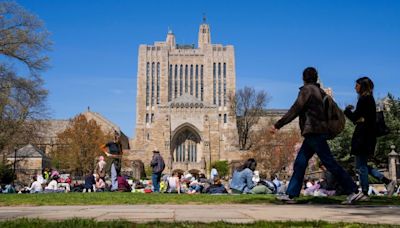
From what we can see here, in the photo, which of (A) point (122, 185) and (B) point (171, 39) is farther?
(B) point (171, 39)

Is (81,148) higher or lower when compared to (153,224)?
higher

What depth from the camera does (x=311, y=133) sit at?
722 centimetres

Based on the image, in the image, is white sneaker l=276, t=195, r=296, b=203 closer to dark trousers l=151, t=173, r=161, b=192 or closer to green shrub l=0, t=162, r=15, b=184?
dark trousers l=151, t=173, r=161, b=192

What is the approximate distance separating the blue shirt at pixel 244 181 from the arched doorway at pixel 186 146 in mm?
51273

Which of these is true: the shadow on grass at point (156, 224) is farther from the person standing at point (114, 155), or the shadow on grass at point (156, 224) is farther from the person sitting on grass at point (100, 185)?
the person sitting on grass at point (100, 185)

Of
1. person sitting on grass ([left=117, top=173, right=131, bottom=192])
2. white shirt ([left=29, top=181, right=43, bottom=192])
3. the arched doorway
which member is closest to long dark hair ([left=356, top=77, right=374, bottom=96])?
person sitting on grass ([left=117, top=173, right=131, bottom=192])

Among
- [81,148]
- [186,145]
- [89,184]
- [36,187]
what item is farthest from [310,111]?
[186,145]

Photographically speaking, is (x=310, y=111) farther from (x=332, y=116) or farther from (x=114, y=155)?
(x=114, y=155)

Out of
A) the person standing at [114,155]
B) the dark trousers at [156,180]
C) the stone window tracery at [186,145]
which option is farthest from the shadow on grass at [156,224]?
the stone window tracery at [186,145]

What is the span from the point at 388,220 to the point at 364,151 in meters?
3.25

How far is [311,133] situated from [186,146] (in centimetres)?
5955

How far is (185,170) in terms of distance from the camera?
2478 inches

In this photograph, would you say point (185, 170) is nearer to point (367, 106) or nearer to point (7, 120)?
point (7, 120)

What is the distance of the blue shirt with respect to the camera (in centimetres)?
1406
